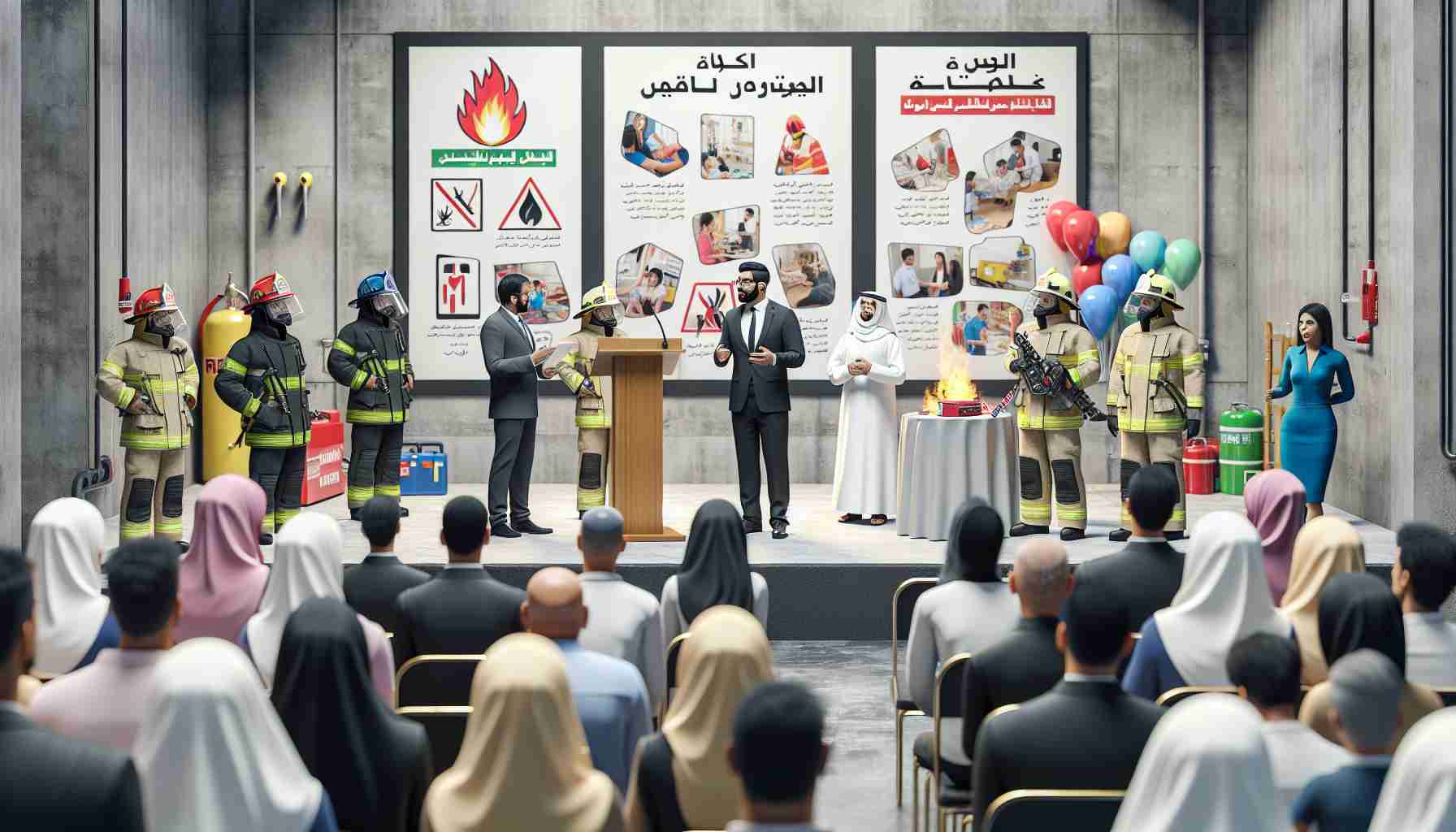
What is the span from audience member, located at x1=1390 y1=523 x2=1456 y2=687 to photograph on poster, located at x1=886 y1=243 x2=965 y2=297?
331 inches

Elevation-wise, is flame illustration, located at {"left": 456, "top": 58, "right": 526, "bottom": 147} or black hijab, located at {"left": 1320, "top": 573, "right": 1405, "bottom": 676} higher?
flame illustration, located at {"left": 456, "top": 58, "right": 526, "bottom": 147}

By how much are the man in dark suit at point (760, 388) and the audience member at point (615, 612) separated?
4790 millimetres

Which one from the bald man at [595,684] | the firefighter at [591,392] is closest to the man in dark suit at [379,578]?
the bald man at [595,684]

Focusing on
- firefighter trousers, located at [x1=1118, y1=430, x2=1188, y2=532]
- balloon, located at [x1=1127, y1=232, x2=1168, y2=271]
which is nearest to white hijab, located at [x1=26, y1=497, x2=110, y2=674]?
firefighter trousers, located at [x1=1118, y1=430, x2=1188, y2=532]

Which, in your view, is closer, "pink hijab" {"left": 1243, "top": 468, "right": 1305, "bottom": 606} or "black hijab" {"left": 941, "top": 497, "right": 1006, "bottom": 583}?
"black hijab" {"left": 941, "top": 497, "right": 1006, "bottom": 583}

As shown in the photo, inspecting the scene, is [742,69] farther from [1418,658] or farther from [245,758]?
[245,758]

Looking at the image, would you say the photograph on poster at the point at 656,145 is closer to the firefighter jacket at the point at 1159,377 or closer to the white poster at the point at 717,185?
the white poster at the point at 717,185

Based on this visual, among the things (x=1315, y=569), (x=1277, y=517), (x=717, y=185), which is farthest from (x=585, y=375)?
(x=1315, y=569)

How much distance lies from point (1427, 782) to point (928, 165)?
1049 cm

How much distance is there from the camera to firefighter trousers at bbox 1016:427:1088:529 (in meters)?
9.45

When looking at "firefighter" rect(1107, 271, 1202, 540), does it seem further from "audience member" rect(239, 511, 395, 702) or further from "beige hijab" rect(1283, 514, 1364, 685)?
"audience member" rect(239, 511, 395, 702)

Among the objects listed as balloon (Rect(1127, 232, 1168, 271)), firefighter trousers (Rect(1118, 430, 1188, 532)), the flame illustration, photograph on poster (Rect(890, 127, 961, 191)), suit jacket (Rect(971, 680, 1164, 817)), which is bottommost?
suit jacket (Rect(971, 680, 1164, 817))

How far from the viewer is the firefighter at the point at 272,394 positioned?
930cm

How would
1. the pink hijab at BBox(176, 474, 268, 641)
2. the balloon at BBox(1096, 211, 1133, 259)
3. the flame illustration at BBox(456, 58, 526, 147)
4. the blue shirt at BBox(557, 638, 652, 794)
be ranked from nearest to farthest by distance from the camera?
the blue shirt at BBox(557, 638, 652, 794) → the pink hijab at BBox(176, 474, 268, 641) → the balloon at BBox(1096, 211, 1133, 259) → the flame illustration at BBox(456, 58, 526, 147)
